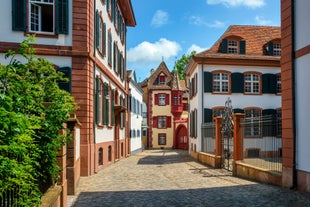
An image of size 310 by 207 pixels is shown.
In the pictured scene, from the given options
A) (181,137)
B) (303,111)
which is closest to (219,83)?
(303,111)

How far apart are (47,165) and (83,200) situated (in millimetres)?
3089

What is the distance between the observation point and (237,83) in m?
25.5

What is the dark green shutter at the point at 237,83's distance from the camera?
25453mm

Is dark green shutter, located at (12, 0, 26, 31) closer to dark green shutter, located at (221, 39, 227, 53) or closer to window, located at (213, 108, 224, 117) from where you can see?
window, located at (213, 108, 224, 117)

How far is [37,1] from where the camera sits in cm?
1430

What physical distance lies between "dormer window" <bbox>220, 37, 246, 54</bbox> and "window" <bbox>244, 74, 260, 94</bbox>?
6.50ft

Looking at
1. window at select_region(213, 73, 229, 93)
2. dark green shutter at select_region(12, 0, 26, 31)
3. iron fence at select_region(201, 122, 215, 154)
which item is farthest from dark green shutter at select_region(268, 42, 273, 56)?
dark green shutter at select_region(12, 0, 26, 31)

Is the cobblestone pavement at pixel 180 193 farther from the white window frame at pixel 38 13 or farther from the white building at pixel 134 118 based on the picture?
the white building at pixel 134 118

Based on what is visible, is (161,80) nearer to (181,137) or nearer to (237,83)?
(181,137)

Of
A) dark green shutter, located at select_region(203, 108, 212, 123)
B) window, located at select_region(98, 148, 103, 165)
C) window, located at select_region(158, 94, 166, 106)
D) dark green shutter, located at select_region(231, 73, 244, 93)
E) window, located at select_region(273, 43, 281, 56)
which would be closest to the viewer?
window, located at select_region(98, 148, 103, 165)

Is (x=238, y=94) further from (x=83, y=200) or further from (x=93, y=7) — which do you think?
(x=83, y=200)

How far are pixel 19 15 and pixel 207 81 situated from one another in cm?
1451

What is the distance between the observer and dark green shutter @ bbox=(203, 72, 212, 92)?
24.8 m

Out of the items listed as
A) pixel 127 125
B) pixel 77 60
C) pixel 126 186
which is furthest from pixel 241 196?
pixel 127 125
